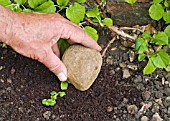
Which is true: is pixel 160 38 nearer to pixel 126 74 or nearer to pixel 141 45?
pixel 141 45

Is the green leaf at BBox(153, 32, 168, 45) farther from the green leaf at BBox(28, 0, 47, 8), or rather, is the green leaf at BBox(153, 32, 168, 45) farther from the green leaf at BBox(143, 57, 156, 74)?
the green leaf at BBox(28, 0, 47, 8)

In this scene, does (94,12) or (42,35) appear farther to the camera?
(94,12)

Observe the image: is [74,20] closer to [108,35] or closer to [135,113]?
[108,35]

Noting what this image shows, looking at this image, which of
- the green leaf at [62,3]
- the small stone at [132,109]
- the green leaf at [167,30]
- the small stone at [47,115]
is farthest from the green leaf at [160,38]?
the small stone at [47,115]

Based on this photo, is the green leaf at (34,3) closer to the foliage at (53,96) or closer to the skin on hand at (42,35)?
the skin on hand at (42,35)

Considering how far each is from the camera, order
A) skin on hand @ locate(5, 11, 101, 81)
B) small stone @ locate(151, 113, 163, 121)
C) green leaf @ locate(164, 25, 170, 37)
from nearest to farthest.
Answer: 1. skin on hand @ locate(5, 11, 101, 81)
2. small stone @ locate(151, 113, 163, 121)
3. green leaf @ locate(164, 25, 170, 37)

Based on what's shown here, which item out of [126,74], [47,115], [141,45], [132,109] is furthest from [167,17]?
[47,115]

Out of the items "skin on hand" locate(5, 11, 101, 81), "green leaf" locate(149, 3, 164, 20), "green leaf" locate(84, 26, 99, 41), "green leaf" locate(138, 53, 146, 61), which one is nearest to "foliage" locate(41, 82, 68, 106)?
"skin on hand" locate(5, 11, 101, 81)
